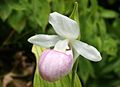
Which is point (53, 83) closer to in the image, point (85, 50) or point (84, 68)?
point (85, 50)

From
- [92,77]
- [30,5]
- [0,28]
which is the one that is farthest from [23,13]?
[92,77]

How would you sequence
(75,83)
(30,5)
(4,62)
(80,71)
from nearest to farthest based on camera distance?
1. (75,83)
2. (30,5)
3. (80,71)
4. (4,62)

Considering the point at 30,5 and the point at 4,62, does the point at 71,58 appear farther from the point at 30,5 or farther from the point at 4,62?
the point at 4,62

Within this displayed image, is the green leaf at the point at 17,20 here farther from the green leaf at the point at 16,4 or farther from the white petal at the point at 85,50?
the white petal at the point at 85,50

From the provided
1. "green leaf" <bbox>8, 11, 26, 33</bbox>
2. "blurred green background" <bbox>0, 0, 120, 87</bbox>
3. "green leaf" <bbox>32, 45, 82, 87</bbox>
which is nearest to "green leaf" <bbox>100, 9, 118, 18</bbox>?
"blurred green background" <bbox>0, 0, 120, 87</bbox>

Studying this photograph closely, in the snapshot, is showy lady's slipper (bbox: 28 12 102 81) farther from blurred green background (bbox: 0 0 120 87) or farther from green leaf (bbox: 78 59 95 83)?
green leaf (bbox: 78 59 95 83)

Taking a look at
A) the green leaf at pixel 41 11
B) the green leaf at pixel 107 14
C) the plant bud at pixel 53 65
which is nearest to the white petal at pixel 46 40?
the plant bud at pixel 53 65

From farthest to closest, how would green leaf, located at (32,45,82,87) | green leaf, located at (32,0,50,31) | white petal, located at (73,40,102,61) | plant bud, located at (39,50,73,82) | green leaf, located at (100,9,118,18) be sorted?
green leaf, located at (100,9,118,18) → green leaf, located at (32,0,50,31) → green leaf, located at (32,45,82,87) → white petal, located at (73,40,102,61) → plant bud, located at (39,50,73,82)
